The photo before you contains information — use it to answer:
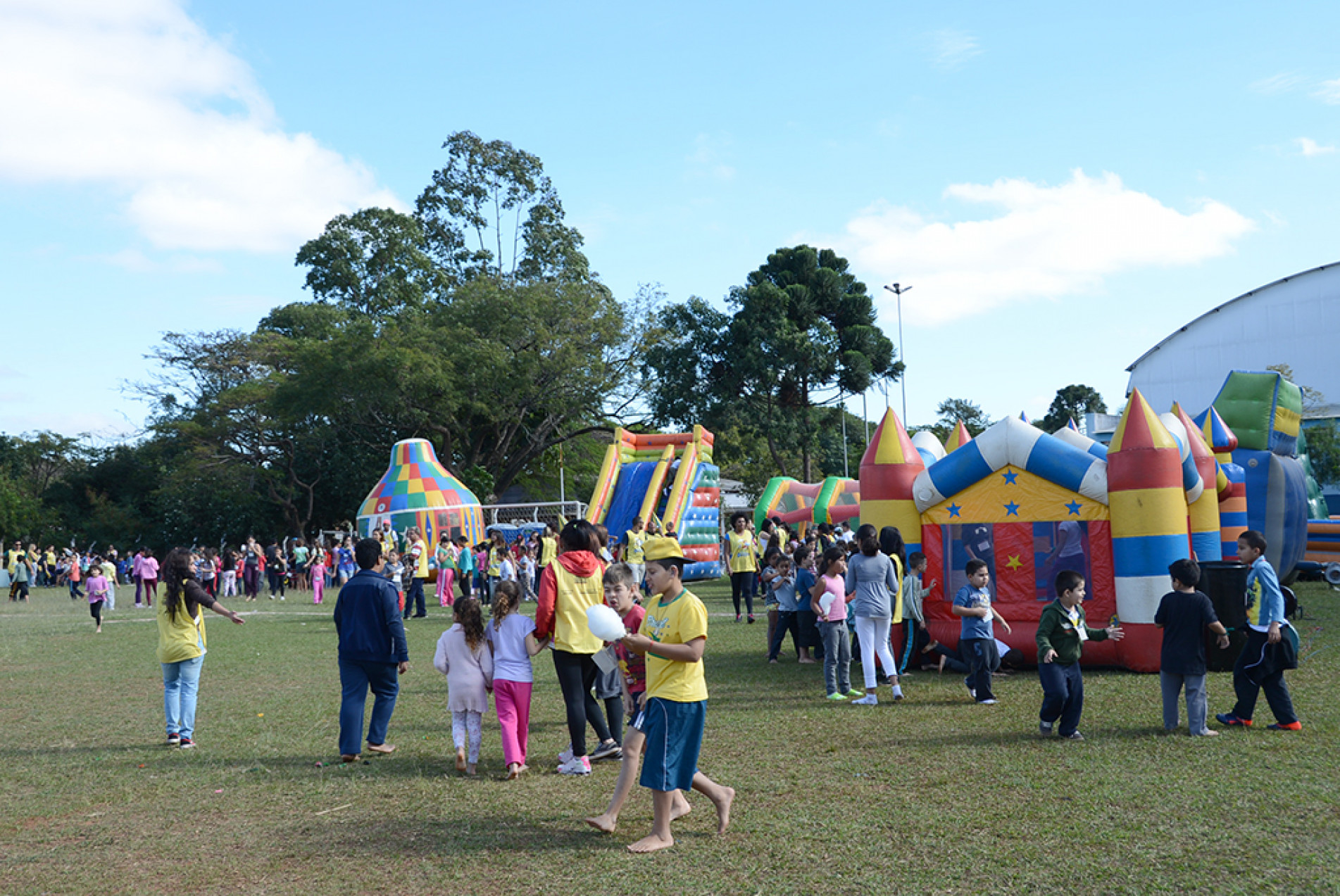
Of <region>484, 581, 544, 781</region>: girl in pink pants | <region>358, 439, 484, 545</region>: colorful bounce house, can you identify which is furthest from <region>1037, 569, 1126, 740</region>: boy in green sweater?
<region>358, 439, 484, 545</region>: colorful bounce house

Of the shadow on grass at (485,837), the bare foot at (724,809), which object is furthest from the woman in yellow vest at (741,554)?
the bare foot at (724,809)

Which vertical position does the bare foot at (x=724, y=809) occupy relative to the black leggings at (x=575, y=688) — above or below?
below

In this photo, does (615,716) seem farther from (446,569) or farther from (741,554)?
(446,569)

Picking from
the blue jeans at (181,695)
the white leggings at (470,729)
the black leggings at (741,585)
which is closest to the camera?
the white leggings at (470,729)

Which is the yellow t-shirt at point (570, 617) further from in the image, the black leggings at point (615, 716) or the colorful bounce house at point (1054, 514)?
the colorful bounce house at point (1054, 514)

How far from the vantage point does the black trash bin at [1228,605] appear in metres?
10.0

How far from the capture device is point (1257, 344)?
47.7 m

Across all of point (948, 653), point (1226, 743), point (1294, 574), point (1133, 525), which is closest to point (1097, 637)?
point (1226, 743)

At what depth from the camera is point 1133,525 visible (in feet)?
32.5

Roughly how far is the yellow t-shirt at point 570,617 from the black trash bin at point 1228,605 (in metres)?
6.67

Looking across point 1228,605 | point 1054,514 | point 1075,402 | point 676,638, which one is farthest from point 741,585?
point 1075,402

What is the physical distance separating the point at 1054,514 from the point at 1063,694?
369 centimetres

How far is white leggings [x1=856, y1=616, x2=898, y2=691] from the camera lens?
8898mm

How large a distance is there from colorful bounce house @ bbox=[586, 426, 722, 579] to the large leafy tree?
1319 cm
